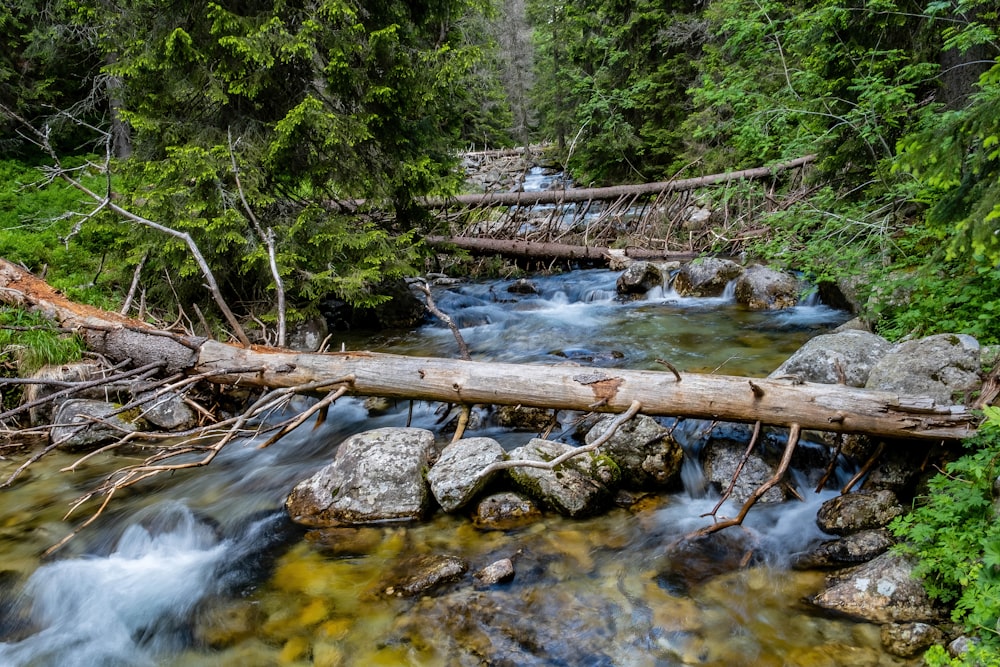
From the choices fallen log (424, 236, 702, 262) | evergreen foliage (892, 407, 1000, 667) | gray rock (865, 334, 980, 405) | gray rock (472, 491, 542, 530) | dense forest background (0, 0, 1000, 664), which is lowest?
gray rock (472, 491, 542, 530)

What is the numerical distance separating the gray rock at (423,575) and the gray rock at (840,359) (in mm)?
3311

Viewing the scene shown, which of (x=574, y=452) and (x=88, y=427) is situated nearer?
(x=574, y=452)

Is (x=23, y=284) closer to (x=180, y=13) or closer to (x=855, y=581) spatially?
(x=180, y=13)

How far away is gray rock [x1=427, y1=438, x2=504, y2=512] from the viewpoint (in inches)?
185

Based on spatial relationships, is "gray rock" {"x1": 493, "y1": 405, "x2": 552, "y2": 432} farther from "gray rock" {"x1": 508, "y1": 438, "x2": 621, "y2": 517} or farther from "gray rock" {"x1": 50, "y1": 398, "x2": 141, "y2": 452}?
"gray rock" {"x1": 50, "y1": 398, "x2": 141, "y2": 452}

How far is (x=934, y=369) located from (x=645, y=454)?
2.31 meters

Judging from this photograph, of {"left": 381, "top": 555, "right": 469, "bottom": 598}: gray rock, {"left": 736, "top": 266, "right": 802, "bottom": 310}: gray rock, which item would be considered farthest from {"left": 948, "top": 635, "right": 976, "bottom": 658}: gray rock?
{"left": 736, "top": 266, "right": 802, "bottom": 310}: gray rock

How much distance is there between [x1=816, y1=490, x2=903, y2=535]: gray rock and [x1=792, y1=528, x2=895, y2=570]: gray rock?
0.10 m

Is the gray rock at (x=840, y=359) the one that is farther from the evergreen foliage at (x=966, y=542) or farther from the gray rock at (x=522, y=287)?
the gray rock at (x=522, y=287)

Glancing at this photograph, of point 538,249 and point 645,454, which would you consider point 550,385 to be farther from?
point 538,249

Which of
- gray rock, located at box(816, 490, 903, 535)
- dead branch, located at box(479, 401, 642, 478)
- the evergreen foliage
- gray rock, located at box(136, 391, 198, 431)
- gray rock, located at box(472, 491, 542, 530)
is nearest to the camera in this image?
the evergreen foliage

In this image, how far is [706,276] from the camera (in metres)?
11.1

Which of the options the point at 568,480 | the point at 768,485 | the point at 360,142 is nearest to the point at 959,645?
the point at 768,485

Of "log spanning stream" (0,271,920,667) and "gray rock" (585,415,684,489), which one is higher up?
"gray rock" (585,415,684,489)
